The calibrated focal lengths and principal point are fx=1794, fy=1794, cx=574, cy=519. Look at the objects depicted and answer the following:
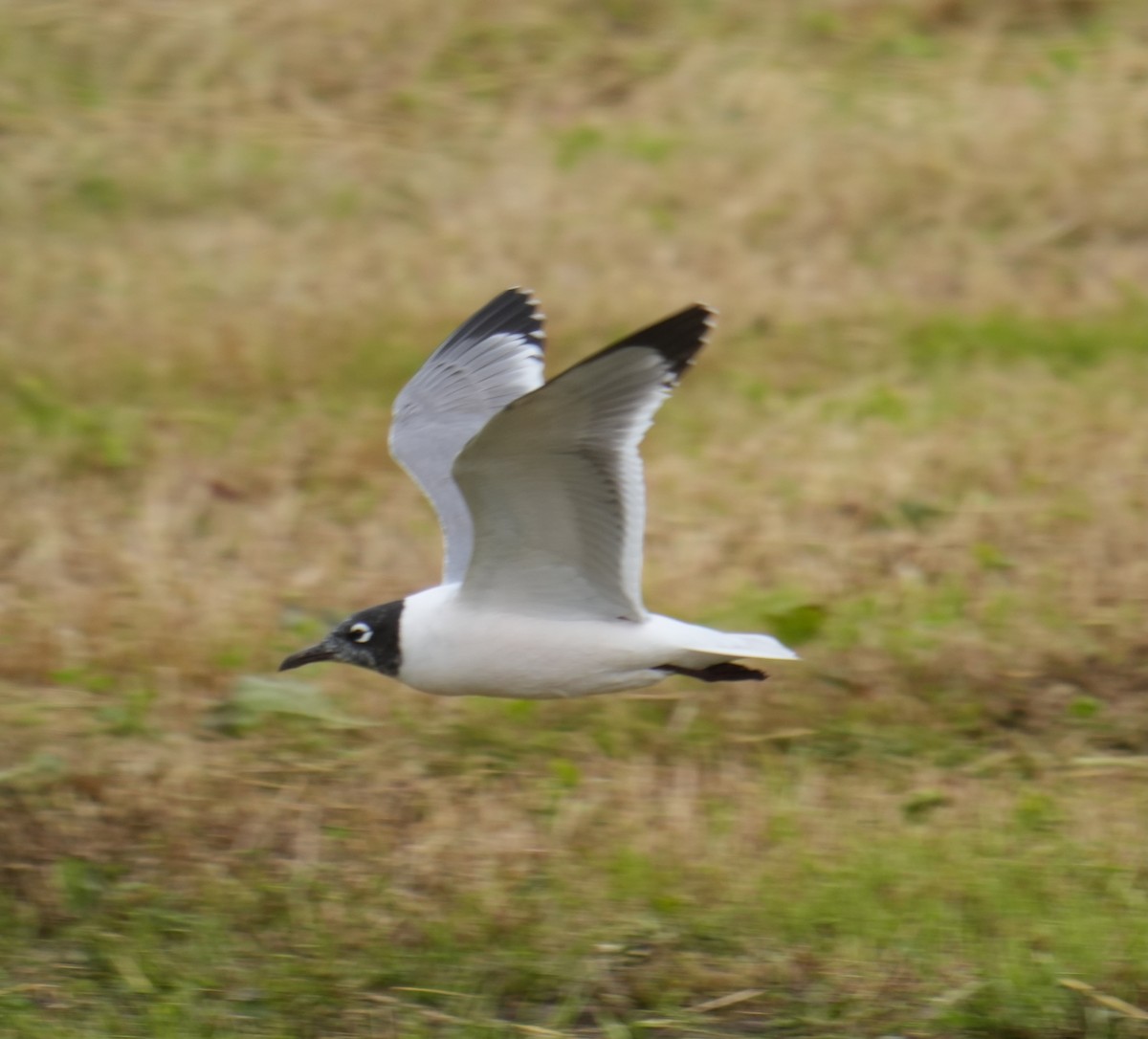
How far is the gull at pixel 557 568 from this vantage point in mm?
3648

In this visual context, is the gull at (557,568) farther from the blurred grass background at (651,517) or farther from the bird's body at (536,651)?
the blurred grass background at (651,517)

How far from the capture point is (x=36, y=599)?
5.49 meters

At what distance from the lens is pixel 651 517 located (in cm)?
601

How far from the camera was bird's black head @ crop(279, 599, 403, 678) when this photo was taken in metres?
4.19

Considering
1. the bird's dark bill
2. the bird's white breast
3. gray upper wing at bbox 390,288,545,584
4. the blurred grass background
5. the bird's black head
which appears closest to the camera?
the blurred grass background

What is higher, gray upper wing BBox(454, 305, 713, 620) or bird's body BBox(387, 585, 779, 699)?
gray upper wing BBox(454, 305, 713, 620)

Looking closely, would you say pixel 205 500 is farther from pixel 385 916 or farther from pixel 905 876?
pixel 905 876

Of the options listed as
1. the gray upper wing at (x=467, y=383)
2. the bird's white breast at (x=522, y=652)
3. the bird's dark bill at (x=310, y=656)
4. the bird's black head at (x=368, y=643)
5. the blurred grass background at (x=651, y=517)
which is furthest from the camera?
the gray upper wing at (x=467, y=383)

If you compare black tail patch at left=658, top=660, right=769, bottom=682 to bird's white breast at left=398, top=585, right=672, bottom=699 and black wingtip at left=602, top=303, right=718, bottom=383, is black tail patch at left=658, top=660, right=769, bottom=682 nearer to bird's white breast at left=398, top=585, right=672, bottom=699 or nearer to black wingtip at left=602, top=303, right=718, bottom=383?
bird's white breast at left=398, top=585, right=672, bottom=699

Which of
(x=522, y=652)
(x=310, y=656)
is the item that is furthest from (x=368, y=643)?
(x=522, y=652)

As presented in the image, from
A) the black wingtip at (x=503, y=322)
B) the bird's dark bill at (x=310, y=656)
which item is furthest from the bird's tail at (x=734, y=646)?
the black wingtip at (x=503, y=322)

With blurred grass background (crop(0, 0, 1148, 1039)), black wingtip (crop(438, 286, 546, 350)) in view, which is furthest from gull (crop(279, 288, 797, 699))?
black wingtip (crop(438, 286, 546, 350))

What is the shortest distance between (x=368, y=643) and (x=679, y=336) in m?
1.15

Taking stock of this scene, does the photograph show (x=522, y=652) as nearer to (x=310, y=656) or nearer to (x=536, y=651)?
(x=536, y=651)
